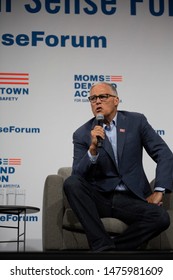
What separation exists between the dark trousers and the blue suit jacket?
0.27 ft

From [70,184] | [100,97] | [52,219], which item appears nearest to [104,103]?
[100,97]

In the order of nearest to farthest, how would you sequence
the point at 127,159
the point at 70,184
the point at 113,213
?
the point at 70,184 < the point at 113,213 < the point at 127,159

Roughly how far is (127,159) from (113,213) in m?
0.35

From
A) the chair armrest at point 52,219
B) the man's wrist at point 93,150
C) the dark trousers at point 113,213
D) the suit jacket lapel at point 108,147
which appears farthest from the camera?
the chair armrest at point 52,219

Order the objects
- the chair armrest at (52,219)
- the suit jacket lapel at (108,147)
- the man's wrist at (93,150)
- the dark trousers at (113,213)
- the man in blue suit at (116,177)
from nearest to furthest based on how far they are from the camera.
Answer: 1. the dark trousers at (113,213)
2. the man in blue suit at (116,177)
3. the man's wrist at (93,150)
4. the suit jacket lapel at (108,147)
5. the chair armrest at (52,219)

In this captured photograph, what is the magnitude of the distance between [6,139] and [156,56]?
1.60 metres

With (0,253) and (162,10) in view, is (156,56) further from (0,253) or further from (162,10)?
(0,253)

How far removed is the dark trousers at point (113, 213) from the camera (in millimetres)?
2588

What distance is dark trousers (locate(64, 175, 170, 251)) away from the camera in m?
2.59

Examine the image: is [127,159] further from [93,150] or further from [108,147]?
[93,150]

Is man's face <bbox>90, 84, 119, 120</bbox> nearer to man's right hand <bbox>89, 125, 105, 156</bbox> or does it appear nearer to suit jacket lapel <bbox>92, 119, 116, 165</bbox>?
suit jacket lapel <bbox>92, 119, 116, 165</bbox>

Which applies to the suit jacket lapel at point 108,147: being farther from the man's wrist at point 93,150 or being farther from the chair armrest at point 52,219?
the chair armrest at point 52,219

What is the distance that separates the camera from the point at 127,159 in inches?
119

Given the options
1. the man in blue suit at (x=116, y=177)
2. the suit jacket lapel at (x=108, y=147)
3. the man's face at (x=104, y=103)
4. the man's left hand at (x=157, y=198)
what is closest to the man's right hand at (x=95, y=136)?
the man in blue suit at (x=116, y=177)
